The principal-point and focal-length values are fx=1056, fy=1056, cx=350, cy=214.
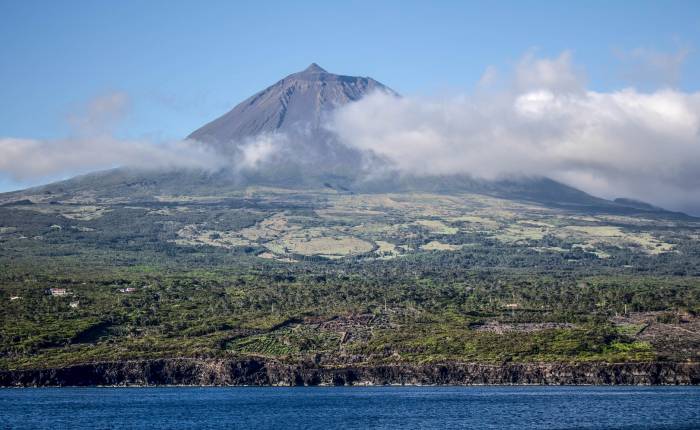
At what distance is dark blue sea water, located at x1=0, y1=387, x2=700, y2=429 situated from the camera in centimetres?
8694

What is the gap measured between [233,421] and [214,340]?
46.3 m

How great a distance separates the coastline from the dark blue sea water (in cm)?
350

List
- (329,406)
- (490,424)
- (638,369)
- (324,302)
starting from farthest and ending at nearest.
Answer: (324,302) < (638,369) < (329,406) < (490,424)

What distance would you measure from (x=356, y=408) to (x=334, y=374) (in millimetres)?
27189

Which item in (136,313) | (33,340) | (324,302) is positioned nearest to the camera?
(33,340)

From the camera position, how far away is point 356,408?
99062 millimetres

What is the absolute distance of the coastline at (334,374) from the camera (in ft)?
397

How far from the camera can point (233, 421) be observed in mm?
90125

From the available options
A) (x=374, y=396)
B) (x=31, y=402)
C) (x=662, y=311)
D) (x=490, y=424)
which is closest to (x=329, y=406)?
(x=374, y=396)

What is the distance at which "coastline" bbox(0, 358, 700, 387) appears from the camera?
121m

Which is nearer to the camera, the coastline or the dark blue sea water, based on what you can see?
the dark blue sea water

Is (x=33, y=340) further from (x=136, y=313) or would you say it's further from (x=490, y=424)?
(x=490, y=424)

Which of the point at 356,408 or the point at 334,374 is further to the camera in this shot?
the point at 334,374

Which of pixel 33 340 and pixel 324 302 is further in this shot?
pixel 324 302
